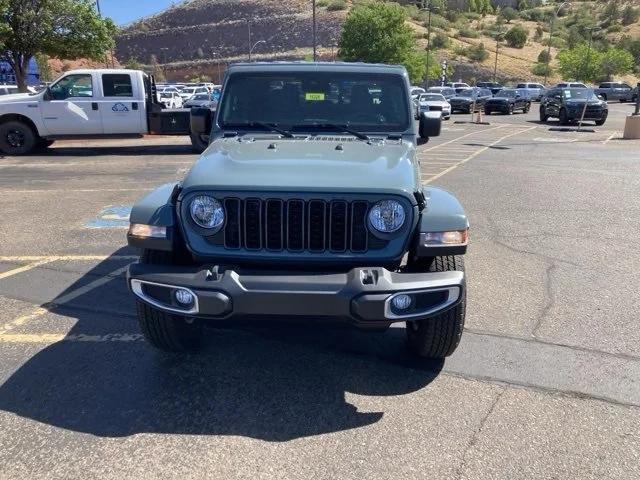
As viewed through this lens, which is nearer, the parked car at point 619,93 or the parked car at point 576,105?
the parked car at point 576,105

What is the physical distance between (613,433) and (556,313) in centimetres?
170

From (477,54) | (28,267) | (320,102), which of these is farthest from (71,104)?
(477,54)

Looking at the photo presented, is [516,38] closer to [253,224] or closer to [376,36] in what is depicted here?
[376,36]

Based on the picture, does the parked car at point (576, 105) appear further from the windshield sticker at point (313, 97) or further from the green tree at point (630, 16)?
the green tree at point (630, 16)

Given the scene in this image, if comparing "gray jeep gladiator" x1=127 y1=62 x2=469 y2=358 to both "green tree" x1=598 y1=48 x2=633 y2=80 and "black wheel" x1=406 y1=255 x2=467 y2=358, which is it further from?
"green tree" x1=598 y1=48 x2=633 y2=80

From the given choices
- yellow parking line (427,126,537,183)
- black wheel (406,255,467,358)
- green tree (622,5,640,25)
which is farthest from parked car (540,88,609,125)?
green tree (622,5,640,25)

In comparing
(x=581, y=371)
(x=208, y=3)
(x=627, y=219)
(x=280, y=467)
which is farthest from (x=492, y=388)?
(x=208, y=3)

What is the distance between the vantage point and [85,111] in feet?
47.4

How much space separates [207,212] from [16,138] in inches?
542

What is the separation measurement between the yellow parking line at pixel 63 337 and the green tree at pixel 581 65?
77.9 m

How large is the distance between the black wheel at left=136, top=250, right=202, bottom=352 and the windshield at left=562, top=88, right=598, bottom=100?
25.0m

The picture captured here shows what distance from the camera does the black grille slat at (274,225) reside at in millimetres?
3258

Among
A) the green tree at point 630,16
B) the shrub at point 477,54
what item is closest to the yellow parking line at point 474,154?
the shrub at point 477,54

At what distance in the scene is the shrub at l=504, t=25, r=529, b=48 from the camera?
97.7m
